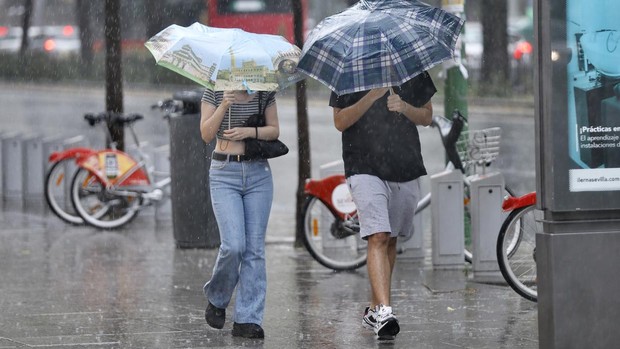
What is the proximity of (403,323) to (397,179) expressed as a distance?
3.19ft

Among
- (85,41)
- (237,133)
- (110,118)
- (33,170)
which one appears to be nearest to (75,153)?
Result: (110,118)

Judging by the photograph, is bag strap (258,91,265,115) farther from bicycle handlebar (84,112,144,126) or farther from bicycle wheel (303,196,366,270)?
bicycle handlebar (84,112,144,126)

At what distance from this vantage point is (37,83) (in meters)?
46.3

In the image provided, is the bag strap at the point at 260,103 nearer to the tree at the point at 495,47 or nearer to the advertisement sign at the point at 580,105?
the advertisement sign at the point at 580,105

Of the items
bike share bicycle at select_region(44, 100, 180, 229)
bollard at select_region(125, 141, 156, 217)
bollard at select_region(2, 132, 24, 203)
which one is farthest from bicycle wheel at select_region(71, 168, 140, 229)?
bollard at select_region(2, 132, 24, 203)

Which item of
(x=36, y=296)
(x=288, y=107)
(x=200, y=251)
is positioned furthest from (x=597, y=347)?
(x=288, y=107)

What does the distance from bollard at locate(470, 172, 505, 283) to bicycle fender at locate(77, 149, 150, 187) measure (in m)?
4.79

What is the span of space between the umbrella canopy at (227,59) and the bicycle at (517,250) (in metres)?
2.13

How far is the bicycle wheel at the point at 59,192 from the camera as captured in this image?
13.9 meters

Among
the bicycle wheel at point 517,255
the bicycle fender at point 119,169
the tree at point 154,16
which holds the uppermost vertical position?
the tree at point 154,16

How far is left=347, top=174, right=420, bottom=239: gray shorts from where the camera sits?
313 inches

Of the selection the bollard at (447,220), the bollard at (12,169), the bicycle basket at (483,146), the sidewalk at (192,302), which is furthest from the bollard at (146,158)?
the bicycle basket at (483,146)

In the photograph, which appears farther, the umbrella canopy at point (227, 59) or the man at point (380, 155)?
the man at point (380, 155)

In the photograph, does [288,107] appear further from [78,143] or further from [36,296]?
[36,296]
